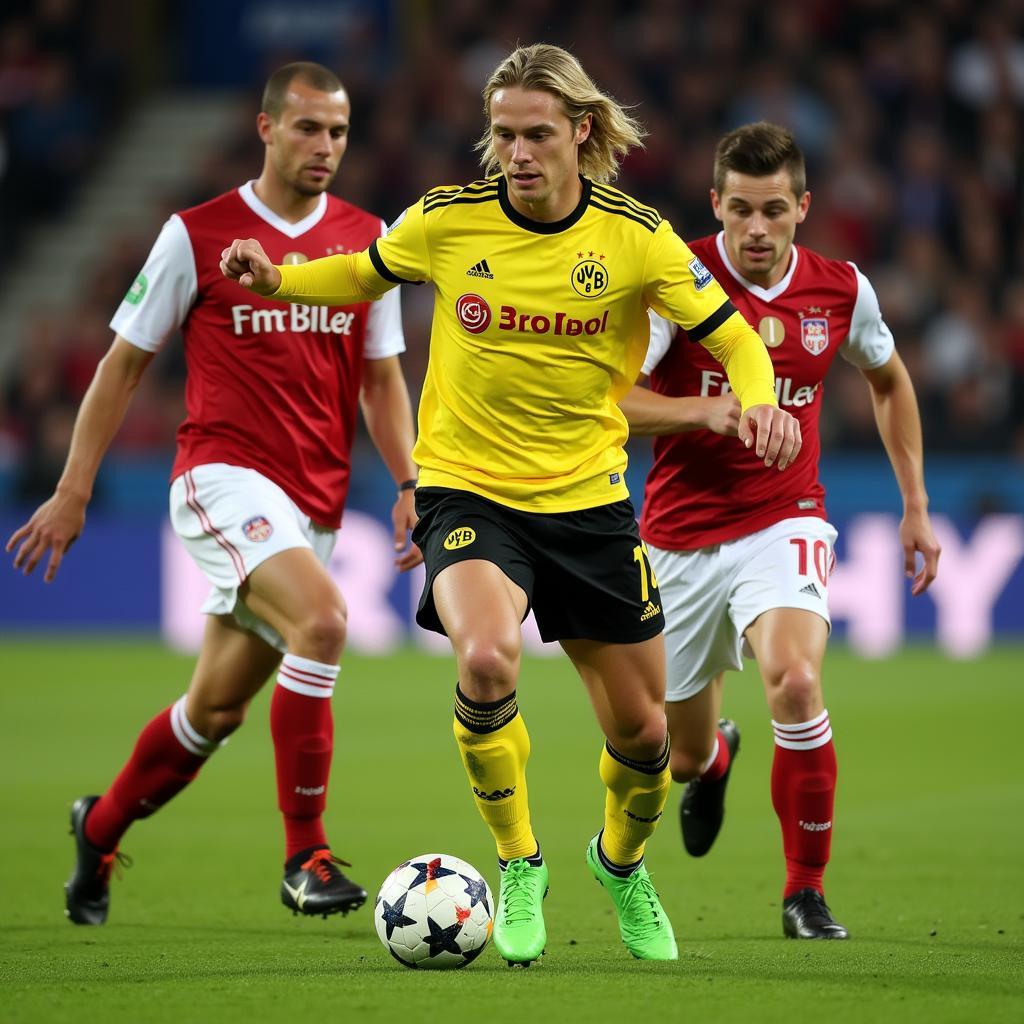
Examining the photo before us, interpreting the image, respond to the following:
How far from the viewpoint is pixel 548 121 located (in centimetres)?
493

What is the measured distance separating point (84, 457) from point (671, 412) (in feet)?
5.83

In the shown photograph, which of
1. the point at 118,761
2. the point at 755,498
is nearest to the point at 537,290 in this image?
the point at 755,498

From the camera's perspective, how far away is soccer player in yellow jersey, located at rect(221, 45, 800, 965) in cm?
493

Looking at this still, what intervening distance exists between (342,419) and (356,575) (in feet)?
28.0

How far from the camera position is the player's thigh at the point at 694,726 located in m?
6.29

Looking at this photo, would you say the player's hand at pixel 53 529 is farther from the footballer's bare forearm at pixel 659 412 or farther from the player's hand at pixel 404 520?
the footballer's bare forearm at pixel 659 412

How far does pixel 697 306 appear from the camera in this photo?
198 inches

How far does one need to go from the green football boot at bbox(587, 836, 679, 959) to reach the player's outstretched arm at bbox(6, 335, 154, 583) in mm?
1902

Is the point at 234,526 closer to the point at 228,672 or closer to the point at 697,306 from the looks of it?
the point at 228,672

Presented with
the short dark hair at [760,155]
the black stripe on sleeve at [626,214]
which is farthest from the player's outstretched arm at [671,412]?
the short dark hair at [760,155]

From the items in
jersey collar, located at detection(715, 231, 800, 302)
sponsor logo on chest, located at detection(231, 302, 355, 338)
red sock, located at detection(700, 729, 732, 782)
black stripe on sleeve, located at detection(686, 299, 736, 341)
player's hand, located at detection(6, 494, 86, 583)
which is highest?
jersey collar, located at detection(715, 231, 800, 302)

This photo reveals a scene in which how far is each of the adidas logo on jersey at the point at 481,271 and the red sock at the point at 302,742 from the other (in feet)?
4.43

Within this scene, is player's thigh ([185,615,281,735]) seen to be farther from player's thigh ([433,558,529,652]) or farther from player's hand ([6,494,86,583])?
player's thigh ([433,558,529,652])

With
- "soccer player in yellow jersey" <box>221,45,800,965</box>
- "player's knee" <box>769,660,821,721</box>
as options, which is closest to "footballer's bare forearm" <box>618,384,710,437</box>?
"soccer player in yellow jersey" <box>221,45,800,965</box>
